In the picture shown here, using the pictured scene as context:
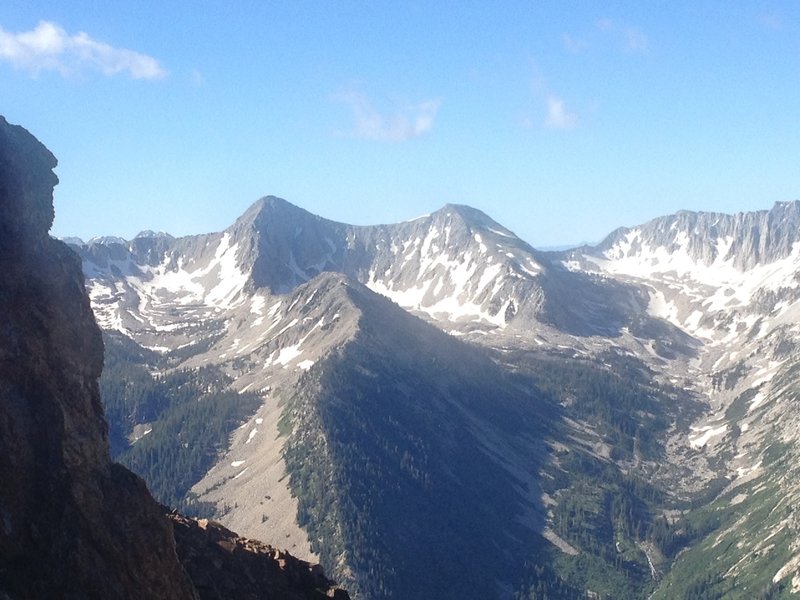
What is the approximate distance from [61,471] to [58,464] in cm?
43

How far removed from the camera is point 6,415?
39406mm

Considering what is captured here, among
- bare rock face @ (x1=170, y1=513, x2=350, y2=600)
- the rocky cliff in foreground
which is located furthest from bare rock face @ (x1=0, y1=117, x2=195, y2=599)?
bare rock face @ (x1=170, y1=513, x2=350, y2=600)

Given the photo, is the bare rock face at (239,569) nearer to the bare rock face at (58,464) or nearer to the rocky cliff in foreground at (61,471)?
the rocky cliff in foreground at (61,471)

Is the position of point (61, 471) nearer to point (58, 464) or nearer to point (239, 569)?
point (58, 464)

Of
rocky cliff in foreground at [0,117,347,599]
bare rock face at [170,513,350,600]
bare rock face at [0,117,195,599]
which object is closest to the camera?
bare rock face at [0,117,195,599]

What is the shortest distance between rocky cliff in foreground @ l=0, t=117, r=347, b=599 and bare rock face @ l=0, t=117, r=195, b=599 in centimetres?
6

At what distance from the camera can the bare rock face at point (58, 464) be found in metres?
36.7

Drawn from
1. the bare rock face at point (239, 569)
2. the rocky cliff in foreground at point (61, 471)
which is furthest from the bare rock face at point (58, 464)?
the bare rock face at point (239, 569)

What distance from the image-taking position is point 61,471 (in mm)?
40000

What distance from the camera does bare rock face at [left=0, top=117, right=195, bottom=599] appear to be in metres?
36.7

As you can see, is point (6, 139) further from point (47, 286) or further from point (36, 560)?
point (36, 560)

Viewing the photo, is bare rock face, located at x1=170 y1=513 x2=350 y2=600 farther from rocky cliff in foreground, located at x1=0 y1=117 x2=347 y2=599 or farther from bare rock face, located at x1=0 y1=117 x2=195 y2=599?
bare rock face, located at x1=0 y1=117 x2=195 y2=599

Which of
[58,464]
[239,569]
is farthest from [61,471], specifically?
[239,569]

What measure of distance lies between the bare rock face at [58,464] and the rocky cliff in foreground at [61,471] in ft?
0.20
